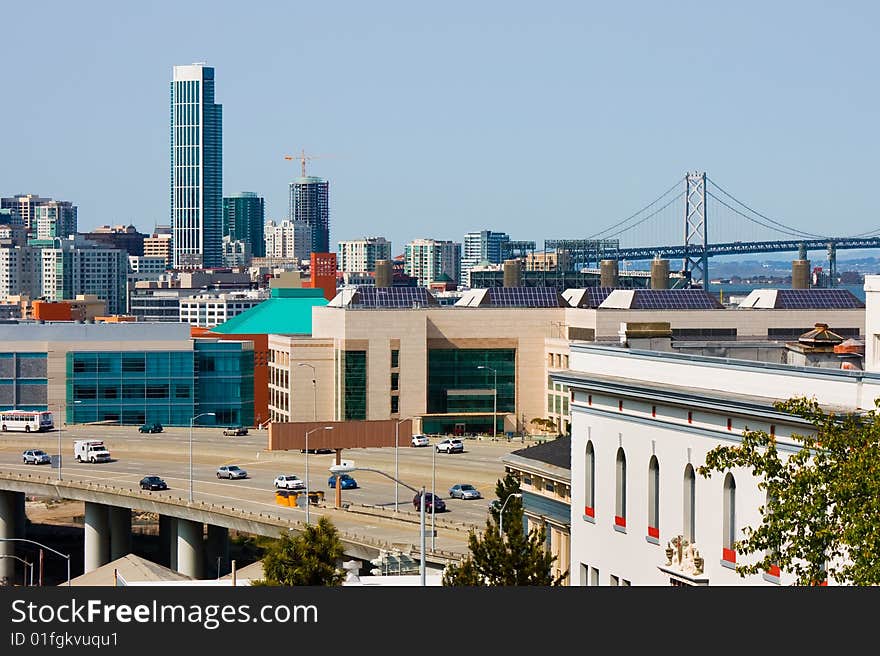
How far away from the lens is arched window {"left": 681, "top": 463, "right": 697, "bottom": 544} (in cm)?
4300

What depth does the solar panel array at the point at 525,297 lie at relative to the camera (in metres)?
170

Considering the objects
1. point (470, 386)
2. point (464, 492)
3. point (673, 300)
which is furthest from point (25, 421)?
point (464, 492)

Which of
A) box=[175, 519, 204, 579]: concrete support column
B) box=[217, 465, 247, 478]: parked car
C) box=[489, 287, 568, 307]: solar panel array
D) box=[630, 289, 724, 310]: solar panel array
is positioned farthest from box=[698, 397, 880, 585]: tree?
box=[489, 287, 568, 307]: solar panel array

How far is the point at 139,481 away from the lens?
409ft

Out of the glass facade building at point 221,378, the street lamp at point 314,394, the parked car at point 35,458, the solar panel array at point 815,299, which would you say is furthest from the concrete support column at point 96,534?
the solar panel array at point 815,299

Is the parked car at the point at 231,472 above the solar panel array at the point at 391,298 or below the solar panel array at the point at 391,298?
below

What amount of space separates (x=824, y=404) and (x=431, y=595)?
17924 millimetres

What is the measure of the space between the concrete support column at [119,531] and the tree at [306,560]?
61486mm

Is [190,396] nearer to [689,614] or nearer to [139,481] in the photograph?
[139,481]

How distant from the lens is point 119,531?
123812 mm

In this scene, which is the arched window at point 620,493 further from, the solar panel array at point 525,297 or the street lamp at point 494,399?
the solar panel array at point 525,297

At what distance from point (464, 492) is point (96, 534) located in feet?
84.3

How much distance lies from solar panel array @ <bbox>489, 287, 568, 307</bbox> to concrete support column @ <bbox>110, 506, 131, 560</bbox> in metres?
54.3

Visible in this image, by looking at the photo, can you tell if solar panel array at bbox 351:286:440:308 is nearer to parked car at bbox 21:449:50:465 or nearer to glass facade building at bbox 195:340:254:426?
glass facade building at bbox 195:340:254:426
